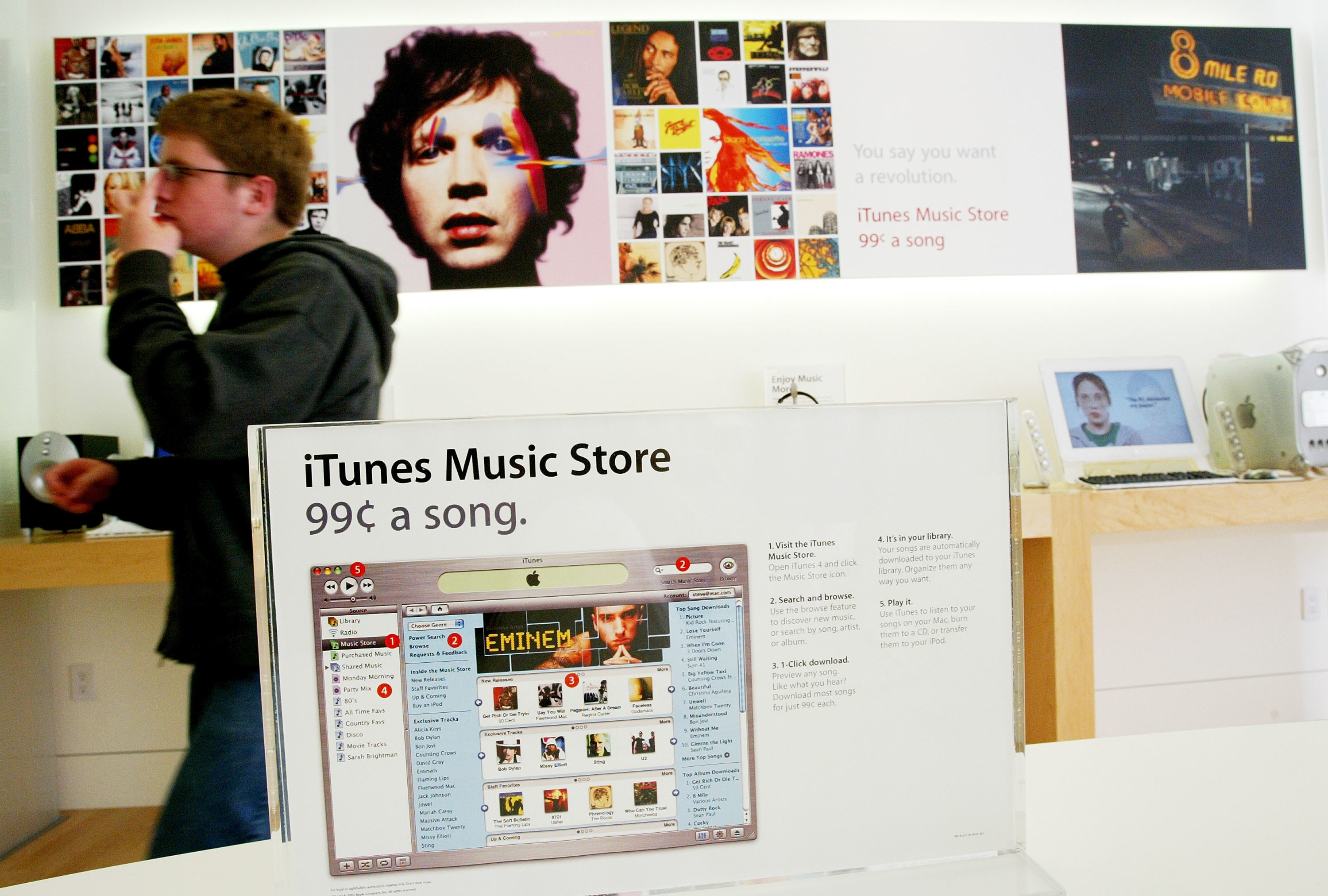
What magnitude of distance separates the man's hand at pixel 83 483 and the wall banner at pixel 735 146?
1427mm

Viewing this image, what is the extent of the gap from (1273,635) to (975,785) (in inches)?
122

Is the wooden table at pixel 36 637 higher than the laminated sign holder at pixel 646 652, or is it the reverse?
the laminated sign holder at pixel 646 652

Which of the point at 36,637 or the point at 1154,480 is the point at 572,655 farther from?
the point at 36,637

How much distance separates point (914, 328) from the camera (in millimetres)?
2760

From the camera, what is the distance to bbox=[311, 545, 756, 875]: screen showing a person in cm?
47

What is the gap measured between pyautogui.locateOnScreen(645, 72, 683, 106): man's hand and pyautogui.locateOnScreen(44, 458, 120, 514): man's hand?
194 cm

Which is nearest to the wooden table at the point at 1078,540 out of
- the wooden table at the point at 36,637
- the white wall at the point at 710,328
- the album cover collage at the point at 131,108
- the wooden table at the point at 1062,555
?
the wooden table at the point at 1062,555

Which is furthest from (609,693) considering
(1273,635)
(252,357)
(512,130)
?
(1273,635)

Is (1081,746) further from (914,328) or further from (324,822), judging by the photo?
(914,328)

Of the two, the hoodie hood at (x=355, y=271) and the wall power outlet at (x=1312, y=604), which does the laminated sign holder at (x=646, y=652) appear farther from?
the wall power outlet at (x=1312, y=604)

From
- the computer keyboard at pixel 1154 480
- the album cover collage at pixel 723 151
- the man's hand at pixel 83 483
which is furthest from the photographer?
the album cover collage at pixel 723 151

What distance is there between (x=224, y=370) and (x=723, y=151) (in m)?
1.98

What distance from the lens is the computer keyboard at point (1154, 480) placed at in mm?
2336

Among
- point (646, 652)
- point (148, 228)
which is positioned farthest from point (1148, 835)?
point (148, 228)
